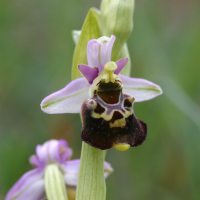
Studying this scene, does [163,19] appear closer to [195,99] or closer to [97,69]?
[195,99]

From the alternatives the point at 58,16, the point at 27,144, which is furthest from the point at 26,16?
the point at 27,144

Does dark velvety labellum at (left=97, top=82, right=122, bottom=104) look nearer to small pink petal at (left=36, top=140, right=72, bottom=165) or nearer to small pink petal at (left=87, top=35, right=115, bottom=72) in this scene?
small pink petal at (left=87, top=35, right=115, bottom=72)

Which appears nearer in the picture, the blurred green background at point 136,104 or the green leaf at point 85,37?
the green leaf at point 85,37

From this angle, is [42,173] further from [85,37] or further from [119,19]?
[119,19]

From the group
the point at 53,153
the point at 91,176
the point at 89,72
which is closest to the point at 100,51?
the point at 89,72

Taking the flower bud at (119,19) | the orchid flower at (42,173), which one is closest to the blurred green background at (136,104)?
the orchid flower at (42,173)

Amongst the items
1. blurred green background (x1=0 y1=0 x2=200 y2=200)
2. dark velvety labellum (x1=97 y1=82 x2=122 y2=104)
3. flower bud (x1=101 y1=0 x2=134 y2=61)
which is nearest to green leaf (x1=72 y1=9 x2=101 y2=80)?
flower bud (x1=101 y1=0 x2=134 y2=61)

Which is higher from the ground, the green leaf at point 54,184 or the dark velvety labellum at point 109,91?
the dark velvety labellum at point 109,91

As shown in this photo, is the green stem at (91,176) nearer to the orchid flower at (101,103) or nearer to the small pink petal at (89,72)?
the orchid flower at (101,103)
